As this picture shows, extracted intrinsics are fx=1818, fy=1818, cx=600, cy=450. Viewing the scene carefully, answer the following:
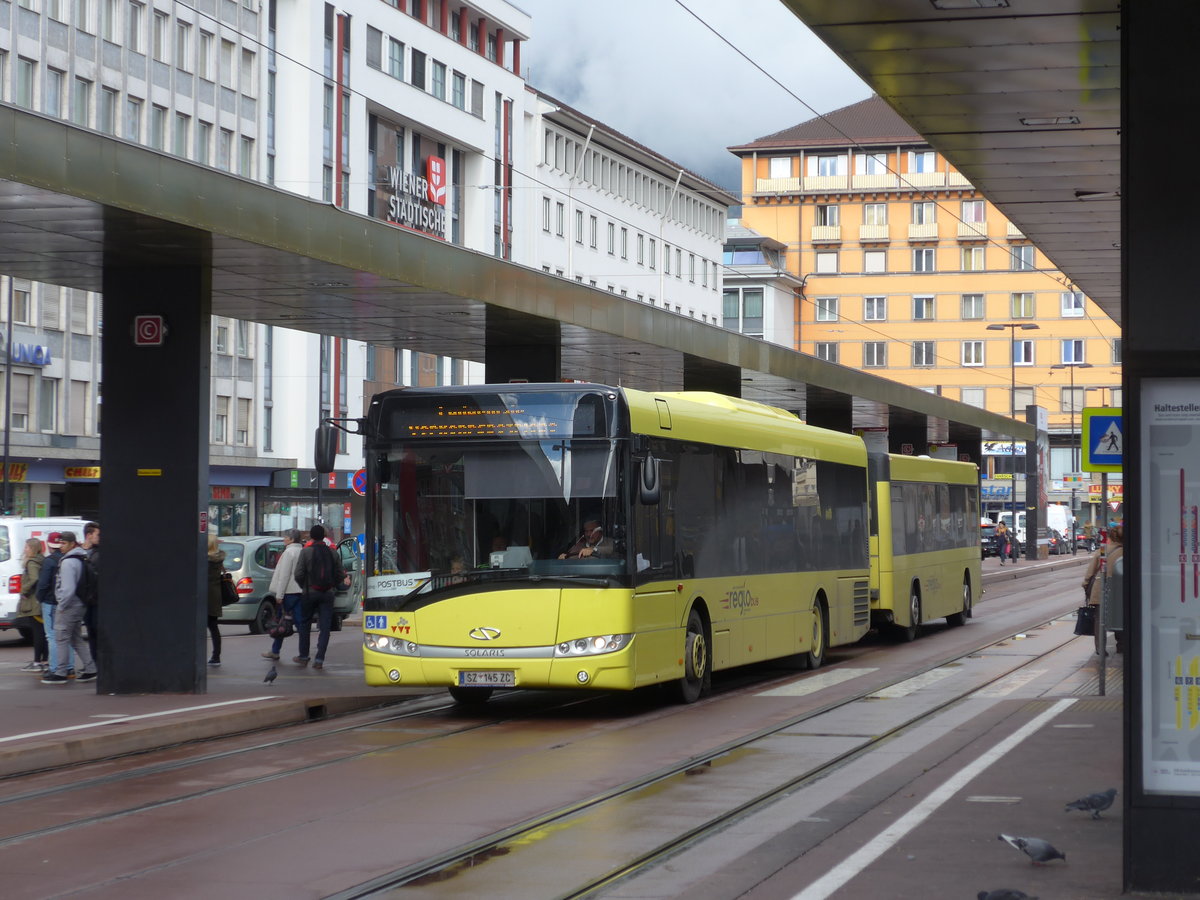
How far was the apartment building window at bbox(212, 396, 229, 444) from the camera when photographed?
65.6 meters

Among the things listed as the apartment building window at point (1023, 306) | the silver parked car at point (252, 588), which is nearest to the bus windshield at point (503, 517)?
the silver parked car at point (252, 588)

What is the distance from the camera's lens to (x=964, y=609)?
1303 inches

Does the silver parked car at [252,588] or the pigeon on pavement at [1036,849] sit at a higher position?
the silver parked car at [252,588]

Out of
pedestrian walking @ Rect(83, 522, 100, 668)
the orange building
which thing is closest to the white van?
pedestrian walking @ Rect(83, 522, 100, 668)

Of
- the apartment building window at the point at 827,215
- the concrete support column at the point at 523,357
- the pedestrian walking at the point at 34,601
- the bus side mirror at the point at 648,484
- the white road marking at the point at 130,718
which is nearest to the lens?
the white road marking at the point at 130,718

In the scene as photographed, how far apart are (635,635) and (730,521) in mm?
3274

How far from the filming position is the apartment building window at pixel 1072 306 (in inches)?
4350

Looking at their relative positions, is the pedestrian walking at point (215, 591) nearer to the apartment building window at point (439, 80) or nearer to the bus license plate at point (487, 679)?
the bus license plate at point (487, 679)

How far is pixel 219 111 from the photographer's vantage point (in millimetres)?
62781

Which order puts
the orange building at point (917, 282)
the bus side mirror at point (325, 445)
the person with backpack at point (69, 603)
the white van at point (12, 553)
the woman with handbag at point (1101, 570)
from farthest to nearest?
the orange building at point (917, 282) → the white van at point (12, 553) → the person with backpack at point (69, 603) → the woman with handbag at point (1101, 570) → the bus side mirror at point (325, 445)

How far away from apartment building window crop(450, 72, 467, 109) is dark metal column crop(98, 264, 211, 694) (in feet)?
194

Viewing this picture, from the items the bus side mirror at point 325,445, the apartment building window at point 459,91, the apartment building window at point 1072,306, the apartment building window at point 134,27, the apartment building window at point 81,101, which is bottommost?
the bus side mirror at point 325,445

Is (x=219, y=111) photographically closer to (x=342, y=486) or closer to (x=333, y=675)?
(x=342, y=486)

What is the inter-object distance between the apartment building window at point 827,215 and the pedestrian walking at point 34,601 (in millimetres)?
98926
